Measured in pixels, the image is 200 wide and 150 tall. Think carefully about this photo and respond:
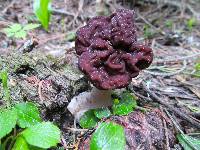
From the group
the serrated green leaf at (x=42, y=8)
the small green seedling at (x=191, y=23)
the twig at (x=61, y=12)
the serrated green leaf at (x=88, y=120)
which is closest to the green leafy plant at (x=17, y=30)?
the serrated green leaf at (x=42, y=8)

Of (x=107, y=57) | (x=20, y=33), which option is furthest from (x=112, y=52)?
(x=20, y=33)

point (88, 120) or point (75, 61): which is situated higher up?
point (75, 61)

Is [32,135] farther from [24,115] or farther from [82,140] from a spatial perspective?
[82,140]

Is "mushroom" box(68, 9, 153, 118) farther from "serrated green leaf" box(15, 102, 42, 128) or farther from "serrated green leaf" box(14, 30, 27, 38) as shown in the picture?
"serrated green leaf" box(14, 30, 27, 38)

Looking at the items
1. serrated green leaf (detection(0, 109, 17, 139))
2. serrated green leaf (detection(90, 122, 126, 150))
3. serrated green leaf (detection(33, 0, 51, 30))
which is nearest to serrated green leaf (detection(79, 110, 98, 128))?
serrated green leaf (detection(90, 122, 126, 150))

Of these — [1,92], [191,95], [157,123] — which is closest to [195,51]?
[191,95]

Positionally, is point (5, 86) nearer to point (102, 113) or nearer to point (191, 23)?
point (102, 113)
